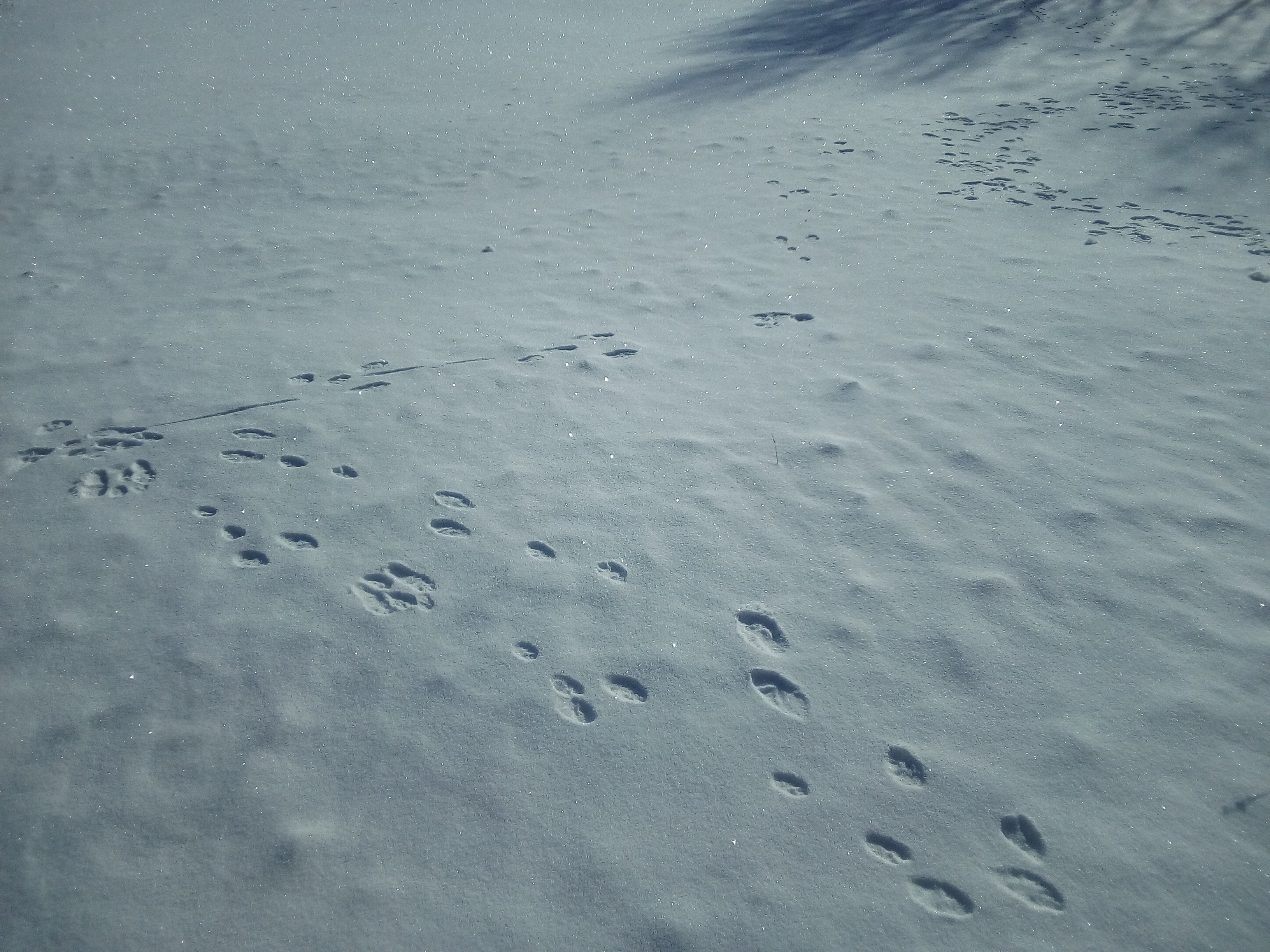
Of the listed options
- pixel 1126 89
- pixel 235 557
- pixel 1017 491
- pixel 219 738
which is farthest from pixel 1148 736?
pixel 1126 89

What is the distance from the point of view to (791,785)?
2055 mm

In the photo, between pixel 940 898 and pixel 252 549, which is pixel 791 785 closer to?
pixel 940 898

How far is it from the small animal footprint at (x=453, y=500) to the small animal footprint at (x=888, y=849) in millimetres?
1670

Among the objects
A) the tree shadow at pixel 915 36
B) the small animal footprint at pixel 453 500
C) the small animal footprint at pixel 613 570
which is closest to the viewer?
the small animal footprint at pixel 613 570

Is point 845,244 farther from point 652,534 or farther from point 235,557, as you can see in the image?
point 235,557

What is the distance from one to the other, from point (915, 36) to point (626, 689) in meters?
9.59

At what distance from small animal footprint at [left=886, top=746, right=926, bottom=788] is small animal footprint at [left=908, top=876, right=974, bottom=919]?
0.24 metres

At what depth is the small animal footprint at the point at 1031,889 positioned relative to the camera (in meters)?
1.82

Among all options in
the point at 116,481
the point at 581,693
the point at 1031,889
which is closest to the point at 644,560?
the point at 581,693

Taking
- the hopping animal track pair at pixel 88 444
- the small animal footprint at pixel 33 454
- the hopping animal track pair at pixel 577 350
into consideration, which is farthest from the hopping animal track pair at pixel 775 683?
the small animal footprint at pixel 33 454

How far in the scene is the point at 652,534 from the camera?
9.23 feet

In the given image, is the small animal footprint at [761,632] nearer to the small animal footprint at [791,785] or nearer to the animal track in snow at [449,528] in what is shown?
the small animal footprint at [791,785]

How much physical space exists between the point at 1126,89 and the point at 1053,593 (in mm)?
6768

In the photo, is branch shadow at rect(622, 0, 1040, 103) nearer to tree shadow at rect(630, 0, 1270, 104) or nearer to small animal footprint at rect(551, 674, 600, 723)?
tree shadow at rect(630, 0, 1270, 104)
